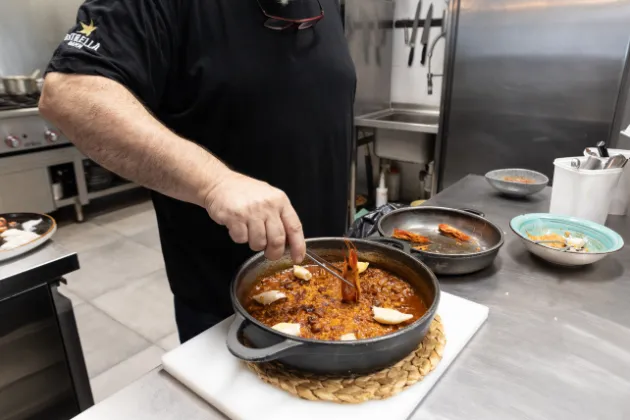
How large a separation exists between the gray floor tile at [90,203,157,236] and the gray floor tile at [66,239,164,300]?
0.24 metres

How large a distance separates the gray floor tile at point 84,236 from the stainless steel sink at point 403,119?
211 cm

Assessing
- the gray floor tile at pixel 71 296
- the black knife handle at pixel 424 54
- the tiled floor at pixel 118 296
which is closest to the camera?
the tiled floor at pixel 118 296

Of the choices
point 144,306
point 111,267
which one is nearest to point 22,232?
point 144,306

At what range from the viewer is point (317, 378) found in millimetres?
722

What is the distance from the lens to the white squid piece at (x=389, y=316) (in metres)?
0.80

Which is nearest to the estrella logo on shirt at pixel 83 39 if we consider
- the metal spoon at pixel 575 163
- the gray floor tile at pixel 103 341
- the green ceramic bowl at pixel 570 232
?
the green ceramic bowl at pixel 570 232

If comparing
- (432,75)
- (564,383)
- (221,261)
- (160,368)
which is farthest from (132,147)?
(432,75)

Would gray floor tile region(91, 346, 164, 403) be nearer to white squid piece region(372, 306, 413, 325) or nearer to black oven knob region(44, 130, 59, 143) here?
white squid piece region(372, 306, 413, 325)

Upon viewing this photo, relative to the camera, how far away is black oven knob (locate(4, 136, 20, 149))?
318 centimetres

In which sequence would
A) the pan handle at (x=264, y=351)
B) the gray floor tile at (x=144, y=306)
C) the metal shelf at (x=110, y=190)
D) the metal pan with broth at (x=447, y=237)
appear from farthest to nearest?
the metal shelf at (x=110, y=190) < the gray floor tile at (x=144, y=306) < the metal pan with broth at (x=447, y=237) < the pan handle at (x=264, y=351)

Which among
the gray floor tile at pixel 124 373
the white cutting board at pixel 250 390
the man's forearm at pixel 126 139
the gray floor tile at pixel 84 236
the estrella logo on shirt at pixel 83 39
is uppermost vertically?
Result: the estrella logo on shirt at pixel 83 39

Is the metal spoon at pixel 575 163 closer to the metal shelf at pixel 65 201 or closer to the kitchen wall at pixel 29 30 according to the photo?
the metal shelf at pixel 65 201

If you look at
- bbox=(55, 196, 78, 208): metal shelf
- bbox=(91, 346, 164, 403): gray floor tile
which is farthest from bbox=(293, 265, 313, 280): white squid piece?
bbox=(55, 196, 78, 208): metal shelf

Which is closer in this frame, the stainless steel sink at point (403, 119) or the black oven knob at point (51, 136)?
the stainless steel sink at point (403, 119)
